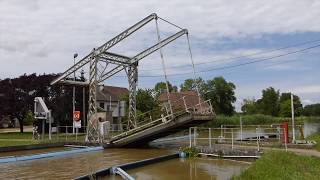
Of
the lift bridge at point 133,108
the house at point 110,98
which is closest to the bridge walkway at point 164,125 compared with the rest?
the lift bridge at point 133,108

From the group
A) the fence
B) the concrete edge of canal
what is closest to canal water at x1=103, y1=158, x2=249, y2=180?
the concrete edge of canal

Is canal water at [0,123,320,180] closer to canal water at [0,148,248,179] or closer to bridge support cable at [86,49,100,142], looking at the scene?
canal water at [0,148,248,179]

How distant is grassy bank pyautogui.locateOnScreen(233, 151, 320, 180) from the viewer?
1259cm

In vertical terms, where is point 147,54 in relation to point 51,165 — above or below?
above

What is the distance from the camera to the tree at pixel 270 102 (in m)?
123

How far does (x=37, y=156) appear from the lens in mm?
23078

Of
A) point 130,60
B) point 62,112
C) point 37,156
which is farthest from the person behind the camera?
point 62,112

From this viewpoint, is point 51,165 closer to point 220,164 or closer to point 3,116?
point 220,164

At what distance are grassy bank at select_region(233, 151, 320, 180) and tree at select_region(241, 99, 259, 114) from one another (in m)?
111

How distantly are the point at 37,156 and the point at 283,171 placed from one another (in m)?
13.8

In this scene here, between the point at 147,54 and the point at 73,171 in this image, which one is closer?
the point at 73,171

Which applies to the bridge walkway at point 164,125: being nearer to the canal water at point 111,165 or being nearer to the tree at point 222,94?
the canal water at point 111,165

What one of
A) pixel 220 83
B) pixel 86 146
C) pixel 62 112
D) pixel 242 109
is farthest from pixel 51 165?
pixel 242 109

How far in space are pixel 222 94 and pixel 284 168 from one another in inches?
3822
